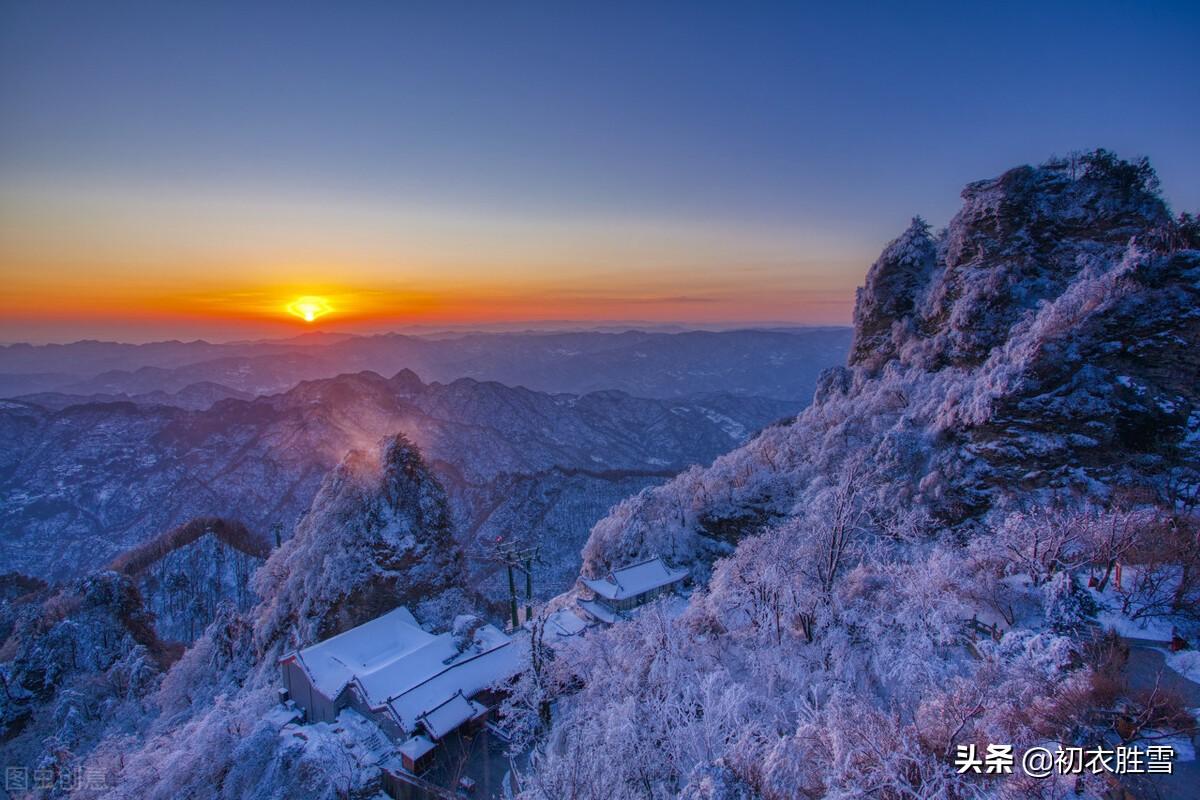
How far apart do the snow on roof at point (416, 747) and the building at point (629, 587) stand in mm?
17605

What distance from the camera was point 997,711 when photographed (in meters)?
10.2

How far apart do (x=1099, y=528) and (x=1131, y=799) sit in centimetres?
1459

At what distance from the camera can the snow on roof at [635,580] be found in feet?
126

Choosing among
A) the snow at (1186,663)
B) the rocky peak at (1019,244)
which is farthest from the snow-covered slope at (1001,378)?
the snow at (1186,663)

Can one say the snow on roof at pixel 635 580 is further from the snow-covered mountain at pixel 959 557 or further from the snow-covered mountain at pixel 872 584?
the snow-covered mountain at pixel 959 557

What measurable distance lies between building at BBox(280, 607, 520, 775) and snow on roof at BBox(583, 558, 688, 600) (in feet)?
38.0

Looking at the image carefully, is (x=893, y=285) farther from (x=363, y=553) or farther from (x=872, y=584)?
(x=363, y=553)

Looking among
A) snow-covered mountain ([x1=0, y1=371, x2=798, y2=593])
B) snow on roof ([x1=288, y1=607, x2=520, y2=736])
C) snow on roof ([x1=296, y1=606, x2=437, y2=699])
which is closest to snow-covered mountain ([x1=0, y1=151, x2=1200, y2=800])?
snow on roof ([x1=288, y1=607, x2=520, y2=736])

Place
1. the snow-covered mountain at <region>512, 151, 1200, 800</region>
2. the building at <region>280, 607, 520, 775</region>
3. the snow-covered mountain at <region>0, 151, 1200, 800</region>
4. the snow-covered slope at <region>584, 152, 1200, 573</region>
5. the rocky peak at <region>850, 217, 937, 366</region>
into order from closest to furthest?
the snow-covered mountain at <region>512, 151, 1200, 800</region>
the snow-covered mountain at <region>0, 151, 1200, 800</region>
the building at <region>280, 607, 520, 775</region>
the snow-covered slope at <region>584, 152, 1200, 573</region>
the rocky peak at <region>850, 217, 937, 366</region>

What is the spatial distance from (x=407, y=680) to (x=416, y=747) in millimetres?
3935

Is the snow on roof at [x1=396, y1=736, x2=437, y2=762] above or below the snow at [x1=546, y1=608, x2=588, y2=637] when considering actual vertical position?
above

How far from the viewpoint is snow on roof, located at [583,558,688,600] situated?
126ft

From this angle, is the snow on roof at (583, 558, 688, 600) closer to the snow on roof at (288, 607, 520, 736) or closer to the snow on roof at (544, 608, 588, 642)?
the snow on roof at (544, 608, 588, 642)


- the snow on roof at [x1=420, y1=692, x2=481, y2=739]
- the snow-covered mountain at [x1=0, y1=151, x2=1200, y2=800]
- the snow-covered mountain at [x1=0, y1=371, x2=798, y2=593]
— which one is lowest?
the snow-covered mountain at [x1=0, y1=371, x2=798, y2=593]
